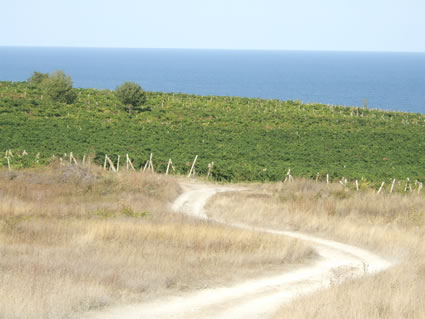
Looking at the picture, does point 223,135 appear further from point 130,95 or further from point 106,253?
point 106,253

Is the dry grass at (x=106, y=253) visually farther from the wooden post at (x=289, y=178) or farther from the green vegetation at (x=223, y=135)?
the green vegetation at (x=223, y=135)

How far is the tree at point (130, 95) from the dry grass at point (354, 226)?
3886 cm

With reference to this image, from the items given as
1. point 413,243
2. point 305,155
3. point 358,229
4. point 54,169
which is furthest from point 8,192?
point 305,155

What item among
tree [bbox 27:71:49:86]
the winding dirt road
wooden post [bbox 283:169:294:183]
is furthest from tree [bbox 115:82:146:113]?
the winding dirt road

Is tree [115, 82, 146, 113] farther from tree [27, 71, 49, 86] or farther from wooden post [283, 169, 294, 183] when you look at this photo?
wooden post [283, 169, 294, 183]

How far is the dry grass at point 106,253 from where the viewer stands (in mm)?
11531

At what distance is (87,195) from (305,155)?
913 inches

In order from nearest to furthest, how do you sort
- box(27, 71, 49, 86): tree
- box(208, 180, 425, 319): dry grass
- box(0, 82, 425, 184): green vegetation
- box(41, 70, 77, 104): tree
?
1. box(208, 180, 425, 319): dry grass
2. box(0, 82, 425, 184): green vegetation
3. box(41, 70, 77, 104): tree
4. box(27, 71, 49, 86): tree

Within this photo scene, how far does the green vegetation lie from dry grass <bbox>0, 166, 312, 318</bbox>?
1446 cm

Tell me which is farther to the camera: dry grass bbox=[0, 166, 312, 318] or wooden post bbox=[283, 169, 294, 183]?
wooden post bbox=[283, 169, 294, 183]

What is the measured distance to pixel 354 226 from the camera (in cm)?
2177

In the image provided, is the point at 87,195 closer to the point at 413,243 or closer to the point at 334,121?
the point at 413,243

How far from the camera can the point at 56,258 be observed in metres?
14.2

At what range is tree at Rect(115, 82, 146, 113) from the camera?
6944cm
